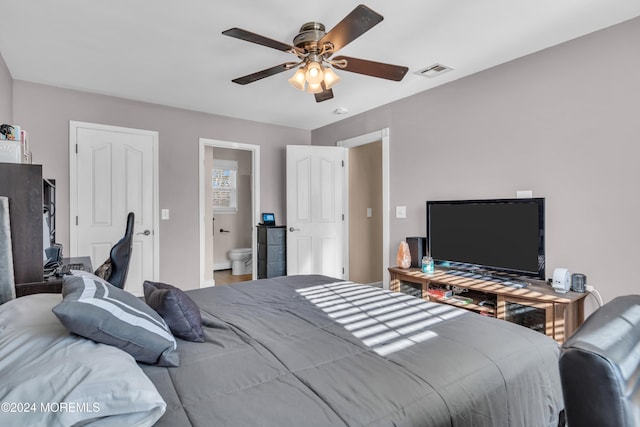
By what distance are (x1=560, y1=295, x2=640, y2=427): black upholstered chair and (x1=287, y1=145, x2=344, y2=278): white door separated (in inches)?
160

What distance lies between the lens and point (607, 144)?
227cm

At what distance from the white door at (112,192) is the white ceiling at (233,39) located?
0.56 meters

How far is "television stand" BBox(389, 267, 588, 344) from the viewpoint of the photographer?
2223 millimetres

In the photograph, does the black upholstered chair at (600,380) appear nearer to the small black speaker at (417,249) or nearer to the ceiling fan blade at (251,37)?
the ceiling fan blade at (251,37)

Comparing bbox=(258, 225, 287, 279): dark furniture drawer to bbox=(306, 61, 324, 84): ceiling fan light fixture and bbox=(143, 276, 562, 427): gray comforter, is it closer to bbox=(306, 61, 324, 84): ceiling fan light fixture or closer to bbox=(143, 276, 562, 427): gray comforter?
bbox=(306, 61, 324, 84): ceiling fan light fixture

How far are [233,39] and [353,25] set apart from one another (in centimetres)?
114

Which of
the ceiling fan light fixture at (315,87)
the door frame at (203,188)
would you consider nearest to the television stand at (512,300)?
the ceiling fan light fixture at (315,87)

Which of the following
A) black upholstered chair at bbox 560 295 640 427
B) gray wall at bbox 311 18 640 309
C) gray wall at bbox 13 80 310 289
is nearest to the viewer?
black upholstered chair at bbox 560 295 640 427

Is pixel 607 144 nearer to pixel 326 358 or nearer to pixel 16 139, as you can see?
pixel 326 358

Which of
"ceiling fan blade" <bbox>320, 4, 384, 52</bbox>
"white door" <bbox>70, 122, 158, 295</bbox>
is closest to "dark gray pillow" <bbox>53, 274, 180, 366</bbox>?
"ceiling fan blade" <bbox>320, 4, 384, 52</bbox>

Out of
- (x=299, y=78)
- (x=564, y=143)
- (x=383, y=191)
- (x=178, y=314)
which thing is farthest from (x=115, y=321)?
(x=383, y=191)

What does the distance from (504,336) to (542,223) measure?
1.54 metres

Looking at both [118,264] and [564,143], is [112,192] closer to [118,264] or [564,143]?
[118,264]

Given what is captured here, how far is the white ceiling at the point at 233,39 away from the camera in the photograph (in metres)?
2.07
